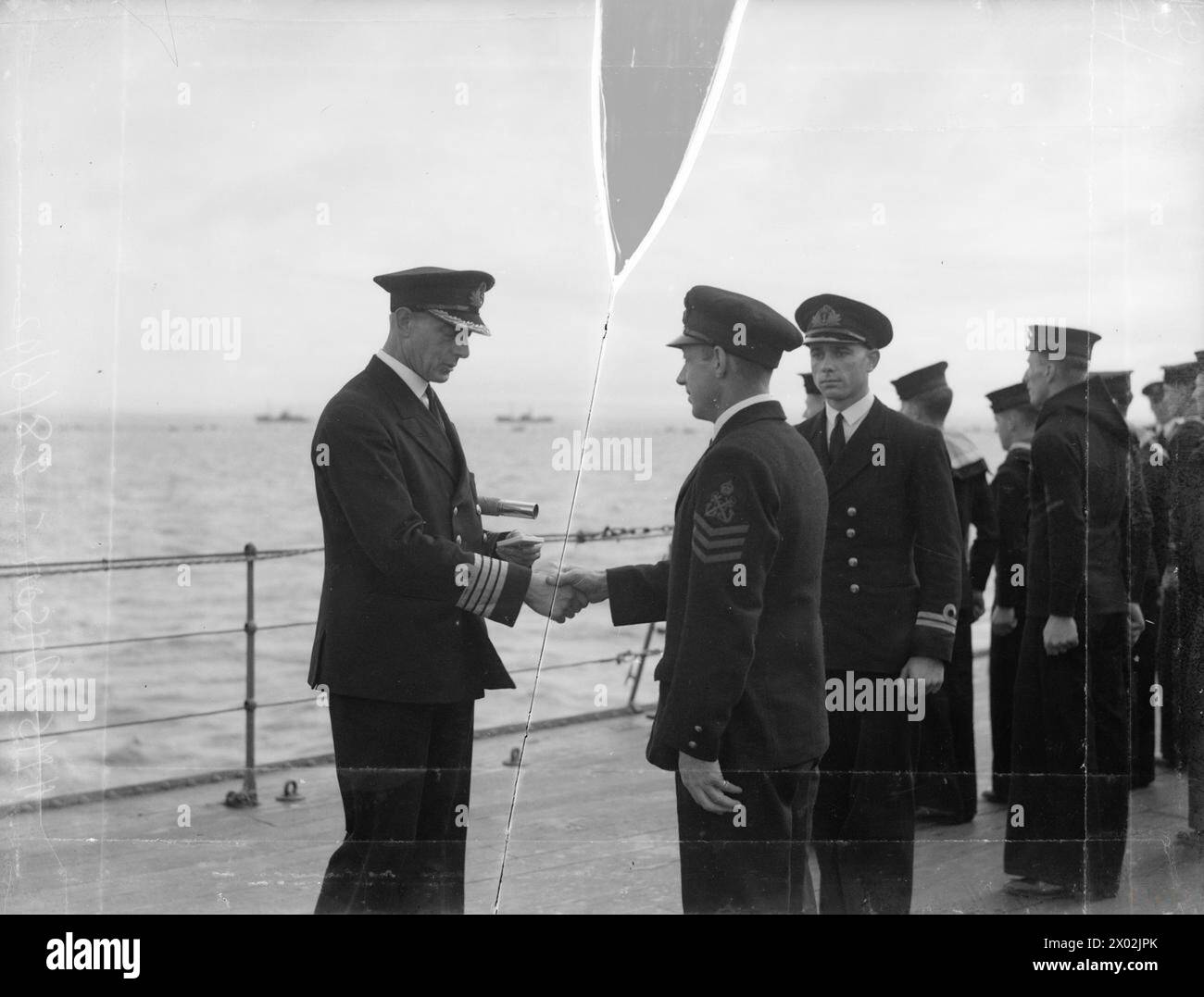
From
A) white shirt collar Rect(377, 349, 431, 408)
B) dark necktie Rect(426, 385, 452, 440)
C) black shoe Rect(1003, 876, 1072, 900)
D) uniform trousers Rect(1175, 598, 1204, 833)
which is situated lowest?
black shoe Rect(1003, 876, 1072, 900)

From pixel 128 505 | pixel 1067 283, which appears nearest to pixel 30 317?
pixel 128 505

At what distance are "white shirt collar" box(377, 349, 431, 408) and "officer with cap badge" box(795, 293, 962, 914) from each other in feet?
3.59

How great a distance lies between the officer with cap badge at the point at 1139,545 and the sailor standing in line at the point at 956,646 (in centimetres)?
→ 48

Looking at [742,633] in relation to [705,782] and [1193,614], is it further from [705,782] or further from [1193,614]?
[1193,614]

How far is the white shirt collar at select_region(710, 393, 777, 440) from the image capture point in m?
3.53

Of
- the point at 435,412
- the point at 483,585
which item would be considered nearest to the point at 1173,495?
the point at 483,585

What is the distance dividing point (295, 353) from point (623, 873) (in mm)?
1797

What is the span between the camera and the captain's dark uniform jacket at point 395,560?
3.63 metres

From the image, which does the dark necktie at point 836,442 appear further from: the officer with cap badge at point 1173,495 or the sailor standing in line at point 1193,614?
the sailor standing in line at point 1193,614

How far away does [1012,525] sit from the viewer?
4.59m

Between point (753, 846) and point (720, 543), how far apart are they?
2.74ft

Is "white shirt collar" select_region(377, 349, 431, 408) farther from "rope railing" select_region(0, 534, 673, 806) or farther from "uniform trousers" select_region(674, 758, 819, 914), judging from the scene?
"uniform trousers" select_region(674, 758, 819, 914)

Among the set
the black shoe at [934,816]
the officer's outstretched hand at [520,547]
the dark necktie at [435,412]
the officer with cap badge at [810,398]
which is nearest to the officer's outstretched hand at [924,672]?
the black shoe at [934,816]

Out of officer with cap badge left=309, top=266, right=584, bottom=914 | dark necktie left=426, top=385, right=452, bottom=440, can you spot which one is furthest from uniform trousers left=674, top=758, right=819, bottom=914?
dark necktie left=426, top=385, right=452, bottom=440
